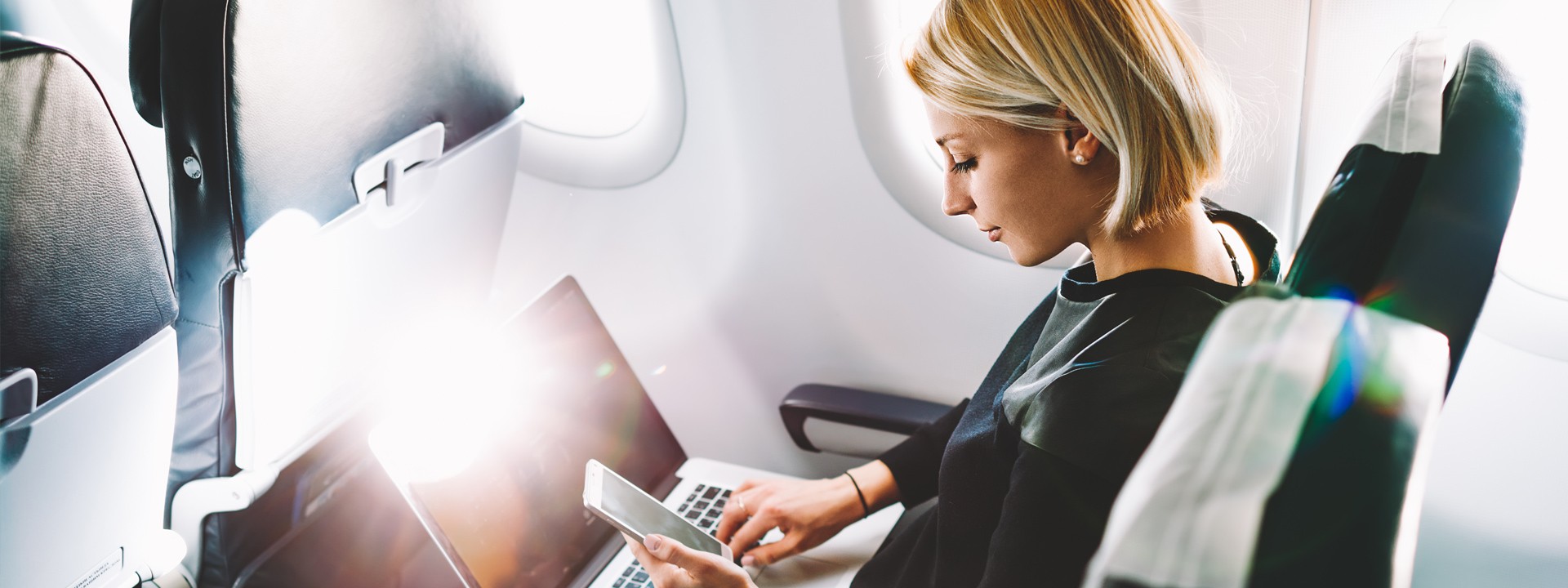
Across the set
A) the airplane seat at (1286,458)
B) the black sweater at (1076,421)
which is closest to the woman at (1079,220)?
the black sweater at (1076,421)

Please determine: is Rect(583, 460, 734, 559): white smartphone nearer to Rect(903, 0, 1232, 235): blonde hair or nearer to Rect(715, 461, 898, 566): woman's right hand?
Rect(715, 461, 898, 566): woman's right hand

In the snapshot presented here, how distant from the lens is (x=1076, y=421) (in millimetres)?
765

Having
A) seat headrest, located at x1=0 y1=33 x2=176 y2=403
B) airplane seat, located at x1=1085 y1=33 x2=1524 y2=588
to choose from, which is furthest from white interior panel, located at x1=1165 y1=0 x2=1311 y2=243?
seat headrest, located at x1=0 y1=33 x2=176 y2=403

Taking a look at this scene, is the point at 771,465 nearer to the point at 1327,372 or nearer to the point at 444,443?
the point at 444,443

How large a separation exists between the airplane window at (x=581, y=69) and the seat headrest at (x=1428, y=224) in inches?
45.7

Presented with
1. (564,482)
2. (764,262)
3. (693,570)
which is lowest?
(693,570)

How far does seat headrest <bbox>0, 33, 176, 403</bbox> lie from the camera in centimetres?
62

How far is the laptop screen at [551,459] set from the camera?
1167 mm

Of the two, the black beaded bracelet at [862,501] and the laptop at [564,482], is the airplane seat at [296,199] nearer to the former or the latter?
the laptop at [564,482]

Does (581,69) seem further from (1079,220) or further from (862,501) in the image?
(1079,220)

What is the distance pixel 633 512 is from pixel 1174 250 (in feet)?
2.40

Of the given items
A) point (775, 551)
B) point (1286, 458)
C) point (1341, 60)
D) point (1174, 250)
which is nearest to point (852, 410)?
point (775, 551)

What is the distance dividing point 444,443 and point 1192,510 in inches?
41.8

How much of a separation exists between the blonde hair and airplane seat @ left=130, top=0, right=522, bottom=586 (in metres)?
0.55
